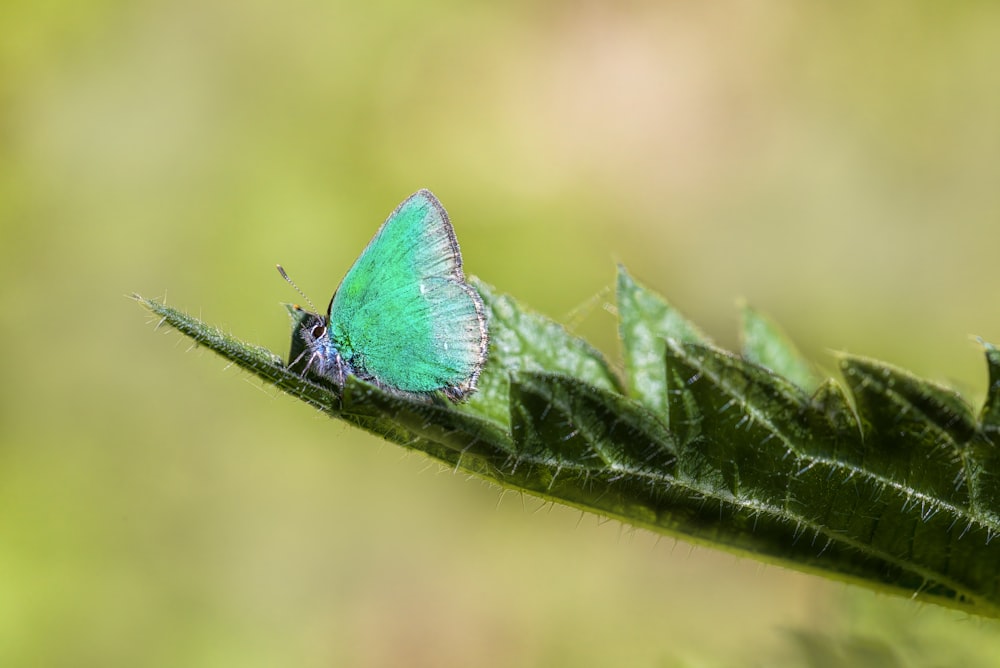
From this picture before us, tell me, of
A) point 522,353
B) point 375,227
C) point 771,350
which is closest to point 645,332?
point 522,353

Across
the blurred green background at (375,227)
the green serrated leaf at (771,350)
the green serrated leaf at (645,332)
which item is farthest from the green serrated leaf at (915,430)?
the blurred green background at (375,227)

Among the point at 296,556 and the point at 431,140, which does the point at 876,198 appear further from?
the point at 296,556

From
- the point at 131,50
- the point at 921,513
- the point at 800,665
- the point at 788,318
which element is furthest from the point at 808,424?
the point at 131,50

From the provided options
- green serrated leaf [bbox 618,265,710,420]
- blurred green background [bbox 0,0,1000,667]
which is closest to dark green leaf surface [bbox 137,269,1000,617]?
green serrated leaf [bbox 618,265,710,420]

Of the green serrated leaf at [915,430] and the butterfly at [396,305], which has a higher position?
the green serrated leaf at [915,430]

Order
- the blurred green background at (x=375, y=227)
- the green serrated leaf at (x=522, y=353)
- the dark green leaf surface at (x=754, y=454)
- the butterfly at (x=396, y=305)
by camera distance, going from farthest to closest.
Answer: the blurred green background at (x=375, y=227) → the butterfly at (x=396, y=305) → the green serrated leaf at (x=522, y=353) → the dark green leaf surface at (x=754, y=454)

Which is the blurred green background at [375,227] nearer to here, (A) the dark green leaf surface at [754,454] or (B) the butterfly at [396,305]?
(B) the butterfly at [396,305]
